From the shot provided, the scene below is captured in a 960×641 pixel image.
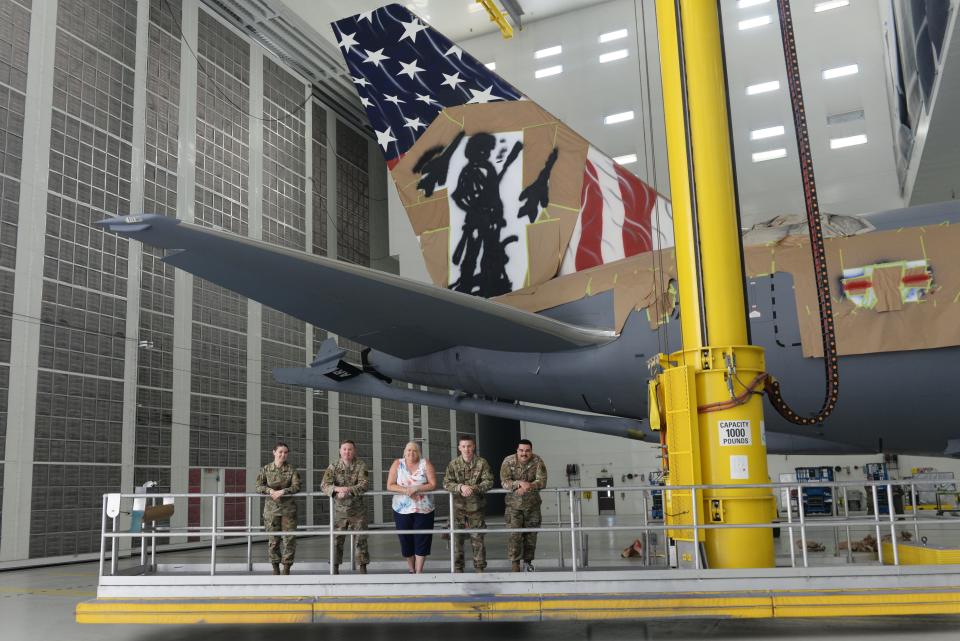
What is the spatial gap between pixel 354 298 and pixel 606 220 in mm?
6099

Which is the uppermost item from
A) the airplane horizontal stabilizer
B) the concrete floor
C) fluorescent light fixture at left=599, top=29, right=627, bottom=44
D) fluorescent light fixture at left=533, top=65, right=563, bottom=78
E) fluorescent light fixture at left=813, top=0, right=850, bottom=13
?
fluorescent light fixture at left=599, top=29, right=627, bottom=44

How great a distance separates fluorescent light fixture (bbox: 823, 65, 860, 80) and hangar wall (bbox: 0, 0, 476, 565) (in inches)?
723

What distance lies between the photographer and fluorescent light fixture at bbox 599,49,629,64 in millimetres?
30359

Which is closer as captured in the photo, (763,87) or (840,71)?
(840,71)

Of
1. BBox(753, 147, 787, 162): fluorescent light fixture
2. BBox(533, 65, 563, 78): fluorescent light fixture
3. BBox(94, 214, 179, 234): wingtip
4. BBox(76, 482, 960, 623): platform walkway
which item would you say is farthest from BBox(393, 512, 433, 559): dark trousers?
BBox(533, 65, 563, 78): fluorescent light fixture

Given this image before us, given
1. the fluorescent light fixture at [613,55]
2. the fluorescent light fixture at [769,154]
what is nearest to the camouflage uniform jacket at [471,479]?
the fluorescent light fixture at [769,154]

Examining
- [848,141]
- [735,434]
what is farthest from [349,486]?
[848,141]

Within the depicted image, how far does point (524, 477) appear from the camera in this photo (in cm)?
905

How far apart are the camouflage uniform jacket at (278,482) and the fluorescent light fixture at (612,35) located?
Result: 82.8 feet

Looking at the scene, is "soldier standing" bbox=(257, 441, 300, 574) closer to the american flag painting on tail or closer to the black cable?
the black cable

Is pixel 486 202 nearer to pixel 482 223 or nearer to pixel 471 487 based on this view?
pixel 482 223

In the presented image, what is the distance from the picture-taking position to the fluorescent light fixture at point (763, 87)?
91.9 ft

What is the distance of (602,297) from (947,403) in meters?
4.88

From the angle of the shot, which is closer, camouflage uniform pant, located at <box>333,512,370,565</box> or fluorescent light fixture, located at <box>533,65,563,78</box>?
camouflage uniform pant, located at <box>333,512,370,565</box>
